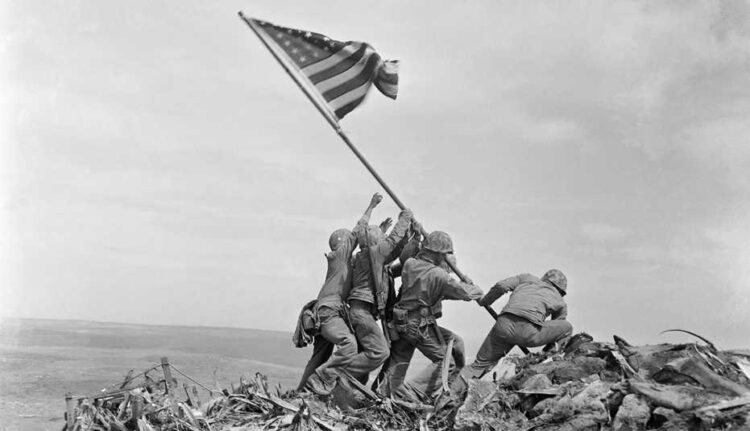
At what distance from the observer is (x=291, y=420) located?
9430mm

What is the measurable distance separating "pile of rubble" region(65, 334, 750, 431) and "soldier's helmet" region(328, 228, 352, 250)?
2200mm

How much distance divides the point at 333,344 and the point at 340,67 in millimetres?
4396

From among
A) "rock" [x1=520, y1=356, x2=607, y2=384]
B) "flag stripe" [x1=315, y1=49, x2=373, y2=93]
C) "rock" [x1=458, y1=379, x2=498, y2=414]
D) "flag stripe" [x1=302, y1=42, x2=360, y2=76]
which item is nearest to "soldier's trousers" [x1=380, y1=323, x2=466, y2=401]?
"rock" [x1=458, y1=379, x2=498, y2=414]

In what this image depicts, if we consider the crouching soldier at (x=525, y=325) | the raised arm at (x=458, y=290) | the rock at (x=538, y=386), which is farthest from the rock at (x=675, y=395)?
the raised arm at (x=458, y=290)

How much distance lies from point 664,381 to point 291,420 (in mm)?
4444

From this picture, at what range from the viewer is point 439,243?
11312 mm

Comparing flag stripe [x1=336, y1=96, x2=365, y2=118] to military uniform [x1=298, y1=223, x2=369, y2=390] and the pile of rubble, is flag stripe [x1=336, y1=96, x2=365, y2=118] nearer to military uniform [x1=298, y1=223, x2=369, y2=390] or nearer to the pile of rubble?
military uniform [x1=298, y1=223, x2=369, y2=390]

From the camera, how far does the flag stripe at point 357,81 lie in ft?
39.5

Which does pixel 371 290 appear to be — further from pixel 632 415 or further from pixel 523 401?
pixel 632 415

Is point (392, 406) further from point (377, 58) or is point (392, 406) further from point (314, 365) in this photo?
point (377, 58)

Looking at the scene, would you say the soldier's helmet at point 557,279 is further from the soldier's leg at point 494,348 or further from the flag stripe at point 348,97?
the flag stripe at point 348,97

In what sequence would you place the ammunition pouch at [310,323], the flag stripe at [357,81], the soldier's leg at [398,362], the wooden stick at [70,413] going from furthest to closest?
the flag stripe at [357,81] < the ammunition pouch at [310,323] < the soldier's leg at [398,362] < the wooden stick at [70,413]

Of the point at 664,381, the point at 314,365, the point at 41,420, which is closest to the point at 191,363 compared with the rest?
the point at 41,420

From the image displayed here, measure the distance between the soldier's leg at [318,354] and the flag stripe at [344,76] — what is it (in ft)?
Result: 13.0
